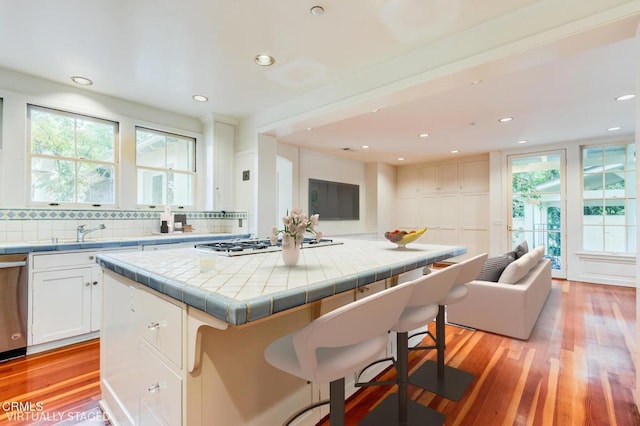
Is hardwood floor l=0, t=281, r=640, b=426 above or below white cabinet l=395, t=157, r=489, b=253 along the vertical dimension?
below

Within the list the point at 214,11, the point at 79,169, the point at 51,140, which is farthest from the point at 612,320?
the point at 51,140

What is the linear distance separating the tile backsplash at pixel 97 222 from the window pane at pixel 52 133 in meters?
0.62

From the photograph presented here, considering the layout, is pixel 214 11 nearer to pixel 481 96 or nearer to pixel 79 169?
pixel 79 169

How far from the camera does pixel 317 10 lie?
1993mm

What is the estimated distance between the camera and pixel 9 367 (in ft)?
7.48

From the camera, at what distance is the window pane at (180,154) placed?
13.3 ft

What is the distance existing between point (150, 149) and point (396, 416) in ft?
12.7

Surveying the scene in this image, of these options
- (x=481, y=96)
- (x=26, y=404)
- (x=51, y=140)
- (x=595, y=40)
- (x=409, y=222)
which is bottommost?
(x=26, y=404)

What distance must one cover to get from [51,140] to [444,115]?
4.40 metres

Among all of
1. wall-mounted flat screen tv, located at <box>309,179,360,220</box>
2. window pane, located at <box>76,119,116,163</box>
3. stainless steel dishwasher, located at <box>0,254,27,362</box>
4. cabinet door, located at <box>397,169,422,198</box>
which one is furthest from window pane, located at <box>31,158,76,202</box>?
cabinet door, located at <box>397,169,422,198</box>

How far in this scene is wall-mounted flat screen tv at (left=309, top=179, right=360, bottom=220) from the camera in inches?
229

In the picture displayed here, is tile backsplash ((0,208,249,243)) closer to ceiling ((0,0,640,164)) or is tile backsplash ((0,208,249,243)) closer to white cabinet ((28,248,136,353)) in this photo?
white cabinet ((28,248,136,353))

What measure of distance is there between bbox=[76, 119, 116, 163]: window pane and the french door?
21.4ft

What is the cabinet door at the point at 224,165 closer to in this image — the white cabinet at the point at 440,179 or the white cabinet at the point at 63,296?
the white cabinet at the point at 63,296
